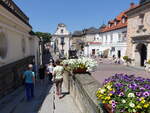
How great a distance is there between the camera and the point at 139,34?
2353 centimetres

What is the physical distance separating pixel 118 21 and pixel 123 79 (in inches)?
1400

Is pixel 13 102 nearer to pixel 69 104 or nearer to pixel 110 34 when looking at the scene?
pixel 69 104

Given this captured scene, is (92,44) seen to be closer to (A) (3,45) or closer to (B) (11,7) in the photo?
(B) (11,7)

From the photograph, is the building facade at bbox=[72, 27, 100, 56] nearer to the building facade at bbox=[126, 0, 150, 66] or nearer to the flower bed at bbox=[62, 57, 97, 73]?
the building facade at bbox=[126, 0, 150, 66]

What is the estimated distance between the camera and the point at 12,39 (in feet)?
29.4

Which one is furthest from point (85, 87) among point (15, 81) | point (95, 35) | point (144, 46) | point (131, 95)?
point (95, 35)

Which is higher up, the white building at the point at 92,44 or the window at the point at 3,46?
the white building at the point at 92,44

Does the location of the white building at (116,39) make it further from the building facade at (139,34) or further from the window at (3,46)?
the window at (3,46)

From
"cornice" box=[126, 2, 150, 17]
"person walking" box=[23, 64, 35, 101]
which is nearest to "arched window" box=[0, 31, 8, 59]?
"person walking" box=[23, 64, 35, 101]

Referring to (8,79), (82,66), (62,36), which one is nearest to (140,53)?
(82,66)

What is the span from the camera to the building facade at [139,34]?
2186 cm

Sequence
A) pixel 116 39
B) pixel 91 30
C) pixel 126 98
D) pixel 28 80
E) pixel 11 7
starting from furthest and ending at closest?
1. pixel 91 30
2. pixel 116 39
3. pixel 11 7
4. pixel 28 80
5. pixel 126 98

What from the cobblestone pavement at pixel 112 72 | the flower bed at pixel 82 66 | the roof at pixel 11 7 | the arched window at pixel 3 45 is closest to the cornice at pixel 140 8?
the cobblestone pavement at pixel 112 72

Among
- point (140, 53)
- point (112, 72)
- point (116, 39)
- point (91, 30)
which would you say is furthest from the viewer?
point (91, 30)
